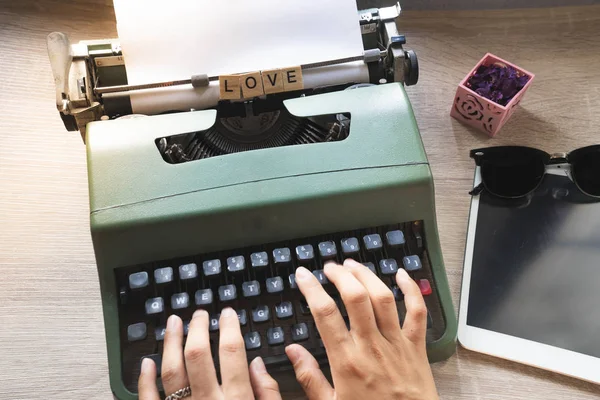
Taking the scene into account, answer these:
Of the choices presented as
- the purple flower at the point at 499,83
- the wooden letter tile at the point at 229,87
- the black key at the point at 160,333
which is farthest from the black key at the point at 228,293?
the purple flower at the point at 499,83

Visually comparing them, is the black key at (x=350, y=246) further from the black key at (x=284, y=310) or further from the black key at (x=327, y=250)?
the black key at (x=284, y=310)

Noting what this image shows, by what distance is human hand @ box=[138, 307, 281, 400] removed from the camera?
0.95m

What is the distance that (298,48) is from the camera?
44.1 inches

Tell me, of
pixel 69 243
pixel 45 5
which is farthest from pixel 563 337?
pixel 45 5

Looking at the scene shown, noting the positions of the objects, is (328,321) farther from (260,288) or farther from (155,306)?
(155,306)

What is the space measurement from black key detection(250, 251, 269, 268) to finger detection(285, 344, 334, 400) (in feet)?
0.47

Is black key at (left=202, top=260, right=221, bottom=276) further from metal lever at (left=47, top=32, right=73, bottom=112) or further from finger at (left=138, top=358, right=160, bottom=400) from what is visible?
metal lever at (left=47, top=32, right=73, bottom=112)

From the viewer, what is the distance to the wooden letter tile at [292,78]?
1091mm

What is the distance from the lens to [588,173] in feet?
3.97

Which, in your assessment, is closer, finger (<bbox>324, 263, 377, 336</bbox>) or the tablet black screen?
finger (<bbox>324, 263, 377, 336</bbox>)

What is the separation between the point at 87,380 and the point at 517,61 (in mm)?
1102

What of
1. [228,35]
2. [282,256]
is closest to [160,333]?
[282,256]

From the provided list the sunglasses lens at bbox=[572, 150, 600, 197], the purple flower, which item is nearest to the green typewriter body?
the purple flower

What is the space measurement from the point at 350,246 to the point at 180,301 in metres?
0.30
